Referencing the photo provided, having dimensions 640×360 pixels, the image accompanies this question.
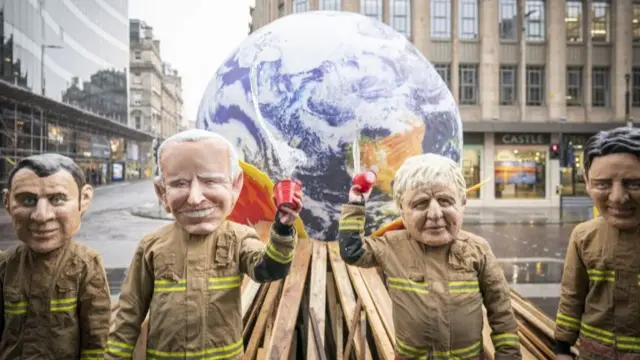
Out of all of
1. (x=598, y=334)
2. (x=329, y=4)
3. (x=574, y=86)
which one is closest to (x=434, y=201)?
(x=598, y=334)

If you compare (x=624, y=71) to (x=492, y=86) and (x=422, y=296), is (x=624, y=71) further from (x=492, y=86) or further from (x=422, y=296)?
(x=422, y=296)

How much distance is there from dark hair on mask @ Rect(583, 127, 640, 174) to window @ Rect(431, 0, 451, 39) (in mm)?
22151

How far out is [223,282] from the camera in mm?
2104

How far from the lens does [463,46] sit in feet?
75.8

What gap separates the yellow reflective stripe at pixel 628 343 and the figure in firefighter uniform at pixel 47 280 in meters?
2.37

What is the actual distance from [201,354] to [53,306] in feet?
2.49

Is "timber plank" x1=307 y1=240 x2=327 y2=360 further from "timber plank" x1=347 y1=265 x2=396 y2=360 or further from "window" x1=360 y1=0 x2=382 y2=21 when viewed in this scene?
"window" x1=360 y1=0 x2=382 y2=21

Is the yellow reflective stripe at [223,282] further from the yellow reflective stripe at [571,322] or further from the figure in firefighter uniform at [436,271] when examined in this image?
the yellow reflective stripe at [571,322]

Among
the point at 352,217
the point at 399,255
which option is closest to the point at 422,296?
the point at 399,255

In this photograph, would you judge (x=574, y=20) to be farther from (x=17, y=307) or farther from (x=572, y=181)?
(x=17, y=307)

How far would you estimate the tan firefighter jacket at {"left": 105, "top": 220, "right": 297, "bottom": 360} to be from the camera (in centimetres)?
203

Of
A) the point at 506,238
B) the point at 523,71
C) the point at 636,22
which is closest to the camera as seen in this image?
the point at 506,238

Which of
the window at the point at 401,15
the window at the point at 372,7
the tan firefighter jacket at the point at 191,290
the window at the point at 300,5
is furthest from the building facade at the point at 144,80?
the tan firefighter jacket at the point at 191,290

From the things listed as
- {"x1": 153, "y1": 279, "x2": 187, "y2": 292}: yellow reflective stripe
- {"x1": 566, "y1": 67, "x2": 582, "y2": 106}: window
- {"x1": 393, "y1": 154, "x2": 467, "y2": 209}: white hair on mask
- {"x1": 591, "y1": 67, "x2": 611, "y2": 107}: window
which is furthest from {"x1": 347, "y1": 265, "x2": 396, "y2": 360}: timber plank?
{"x1": 591, "y1": 67, "x2": 611, "y2": 107}: window
